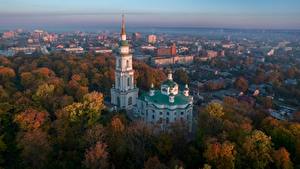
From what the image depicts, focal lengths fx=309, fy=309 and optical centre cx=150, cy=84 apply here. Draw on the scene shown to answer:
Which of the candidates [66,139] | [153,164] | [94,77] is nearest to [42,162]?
[66,139]

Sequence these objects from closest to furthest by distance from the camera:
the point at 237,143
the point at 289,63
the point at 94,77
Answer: the point at 237,143 < the point at 94,77 < the point at 289,63

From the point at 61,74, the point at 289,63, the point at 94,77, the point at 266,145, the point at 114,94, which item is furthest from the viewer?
the point at 289,63

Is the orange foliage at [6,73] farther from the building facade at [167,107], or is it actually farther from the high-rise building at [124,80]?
the building facade at [167,107]

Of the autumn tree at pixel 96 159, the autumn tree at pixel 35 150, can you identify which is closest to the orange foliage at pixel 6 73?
the autumn tree at pixel 35 150

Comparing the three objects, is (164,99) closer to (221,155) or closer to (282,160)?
(221,155)

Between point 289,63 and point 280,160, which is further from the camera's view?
point 289,63

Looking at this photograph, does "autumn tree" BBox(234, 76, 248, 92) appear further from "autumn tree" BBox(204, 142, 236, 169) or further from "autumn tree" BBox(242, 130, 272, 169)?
"autumn tree" BBox(204, 142, 236, 169)

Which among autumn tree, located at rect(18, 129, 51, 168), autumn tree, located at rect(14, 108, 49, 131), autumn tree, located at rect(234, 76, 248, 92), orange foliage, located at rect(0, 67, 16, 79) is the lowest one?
autumn tree, located at rect(234, 76, 248, 92)

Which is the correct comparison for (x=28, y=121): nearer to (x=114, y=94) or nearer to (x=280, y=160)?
(x=114, y=94)

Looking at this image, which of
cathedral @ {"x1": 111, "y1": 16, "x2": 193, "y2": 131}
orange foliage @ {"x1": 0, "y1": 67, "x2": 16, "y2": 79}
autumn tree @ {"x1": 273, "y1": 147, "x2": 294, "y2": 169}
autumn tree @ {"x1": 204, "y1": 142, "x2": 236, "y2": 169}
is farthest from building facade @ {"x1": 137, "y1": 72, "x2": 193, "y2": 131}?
orange foliage @ {"x1": 0, "y1": 67, "x2": 16, "y2": 79}
